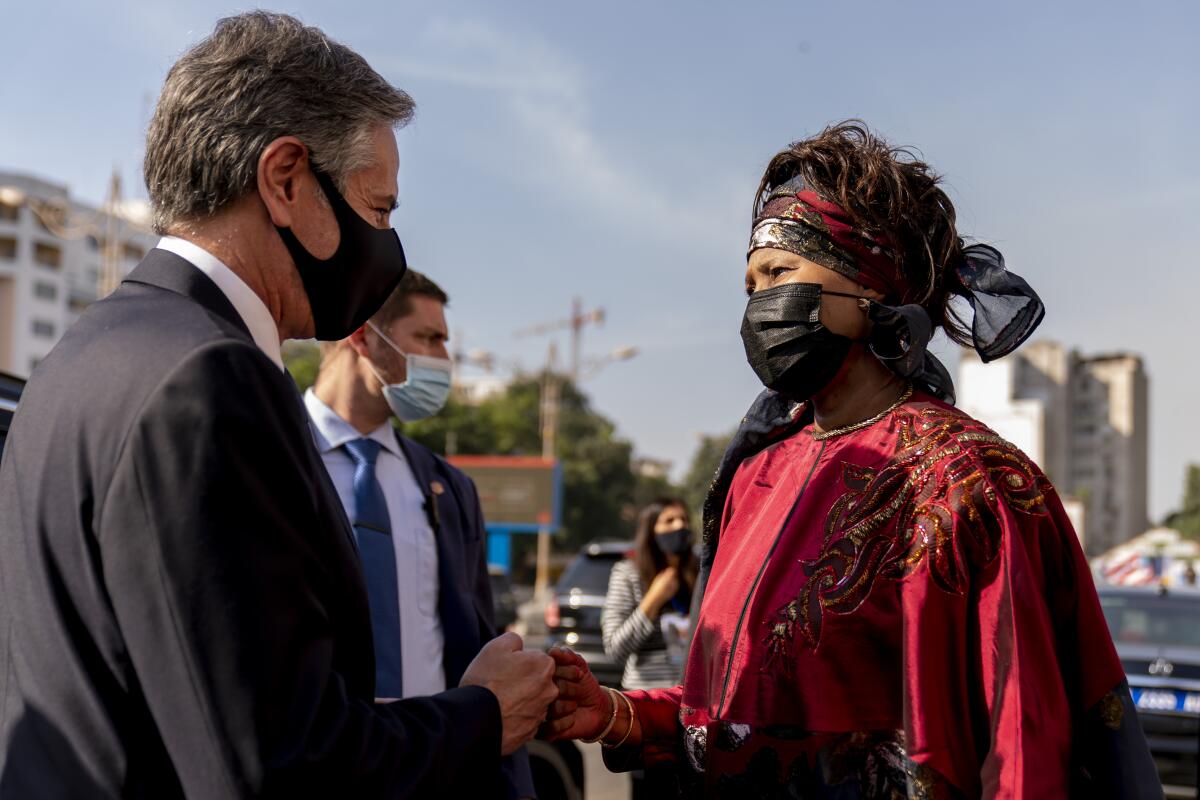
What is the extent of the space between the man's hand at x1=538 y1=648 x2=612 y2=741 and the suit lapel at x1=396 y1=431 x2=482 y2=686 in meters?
1.03

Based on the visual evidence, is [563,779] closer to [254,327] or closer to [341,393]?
[341,393]

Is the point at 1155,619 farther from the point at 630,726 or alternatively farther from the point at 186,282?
the point at 186,282

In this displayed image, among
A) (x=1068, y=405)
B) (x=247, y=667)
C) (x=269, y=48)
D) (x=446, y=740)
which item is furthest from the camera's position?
(x=1068, y=405)

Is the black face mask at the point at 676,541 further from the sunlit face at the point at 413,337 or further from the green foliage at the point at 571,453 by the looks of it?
the green foliage at the point at 571,453

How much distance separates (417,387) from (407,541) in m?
0.80

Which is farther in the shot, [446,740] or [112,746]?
[446,740]

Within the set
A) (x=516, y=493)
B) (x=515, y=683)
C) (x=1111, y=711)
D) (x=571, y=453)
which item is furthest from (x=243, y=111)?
(x=571, y=453)

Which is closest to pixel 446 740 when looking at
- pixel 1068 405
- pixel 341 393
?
pixel 341 393

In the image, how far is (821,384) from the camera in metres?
2.64

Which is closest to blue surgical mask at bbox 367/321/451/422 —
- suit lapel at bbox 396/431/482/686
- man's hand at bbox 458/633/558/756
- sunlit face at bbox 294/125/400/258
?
suit lapel at bbox 396/431/482/686

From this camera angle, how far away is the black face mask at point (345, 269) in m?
2.02

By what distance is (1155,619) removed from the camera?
31.1ft

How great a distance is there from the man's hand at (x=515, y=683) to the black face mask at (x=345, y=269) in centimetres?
63

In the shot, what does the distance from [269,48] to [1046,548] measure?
62.5 inches
